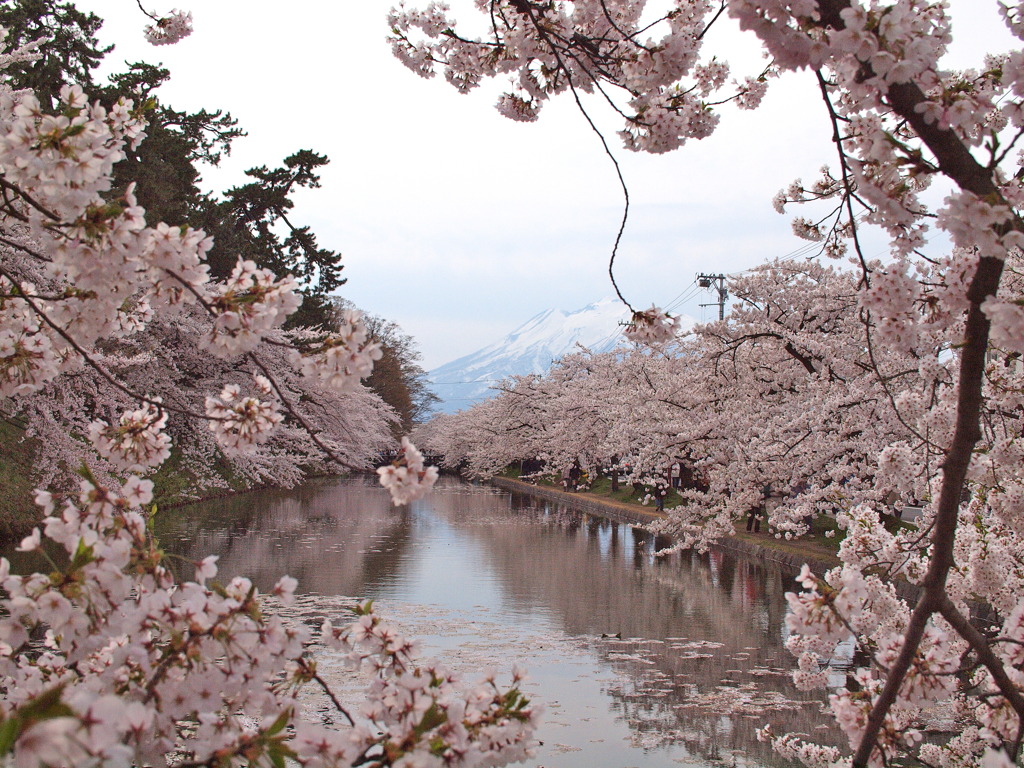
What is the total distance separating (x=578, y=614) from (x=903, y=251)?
28.2 ft

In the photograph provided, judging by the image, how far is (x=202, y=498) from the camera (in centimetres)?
2559

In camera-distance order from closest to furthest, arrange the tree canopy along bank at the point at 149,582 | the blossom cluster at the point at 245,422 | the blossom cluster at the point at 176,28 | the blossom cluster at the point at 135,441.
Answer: the tree canopy along bank at the point at 149,582, the blossom cluster at the point at 245,422, the blossom cluster at the point at 135,441, the blossom cluster at the point at 176,28

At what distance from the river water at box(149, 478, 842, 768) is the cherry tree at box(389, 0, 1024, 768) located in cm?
130

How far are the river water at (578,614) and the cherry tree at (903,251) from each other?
4.26ft

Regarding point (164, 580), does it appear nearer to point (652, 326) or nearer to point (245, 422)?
point (245, 422)

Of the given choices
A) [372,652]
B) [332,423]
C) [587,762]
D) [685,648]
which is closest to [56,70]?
[332,423]

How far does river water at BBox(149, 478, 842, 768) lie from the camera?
659 centimetres

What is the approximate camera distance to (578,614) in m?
10.9

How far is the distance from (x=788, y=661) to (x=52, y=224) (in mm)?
8107

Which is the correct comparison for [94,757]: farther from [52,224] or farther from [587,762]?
[587,762]

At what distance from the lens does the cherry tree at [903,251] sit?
2.12 m

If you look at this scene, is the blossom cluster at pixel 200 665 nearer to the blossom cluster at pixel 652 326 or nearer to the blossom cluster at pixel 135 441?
the blossom cluster at pixel 135 441

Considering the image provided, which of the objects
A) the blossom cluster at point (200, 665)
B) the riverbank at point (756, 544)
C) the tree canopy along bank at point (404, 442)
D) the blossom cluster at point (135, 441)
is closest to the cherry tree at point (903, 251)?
the tree canopy along bank at point (404, 442)

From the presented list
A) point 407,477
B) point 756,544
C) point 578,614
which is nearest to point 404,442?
point 407,477
